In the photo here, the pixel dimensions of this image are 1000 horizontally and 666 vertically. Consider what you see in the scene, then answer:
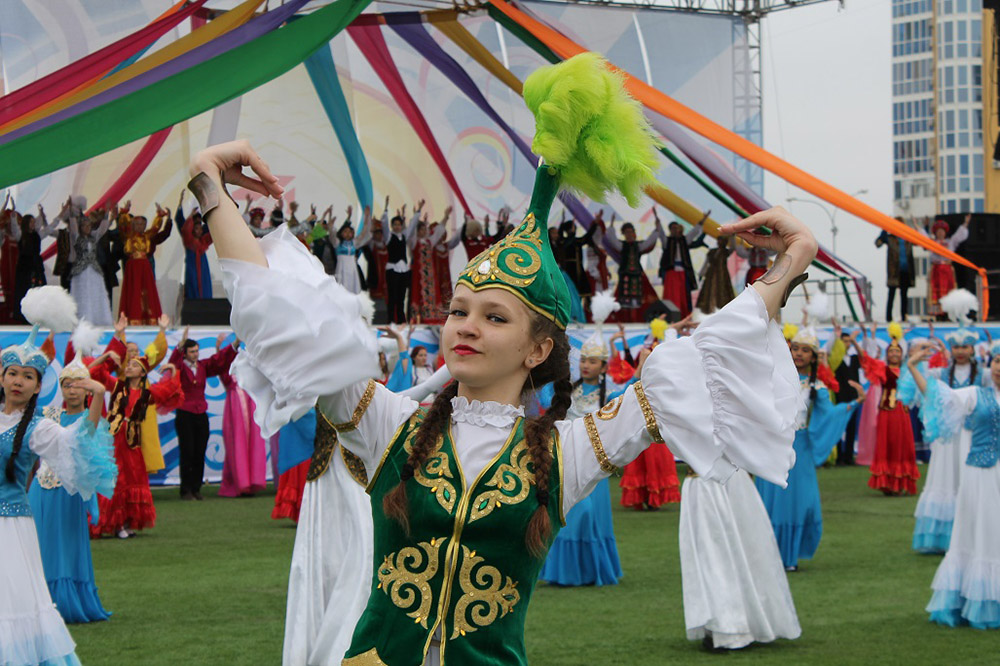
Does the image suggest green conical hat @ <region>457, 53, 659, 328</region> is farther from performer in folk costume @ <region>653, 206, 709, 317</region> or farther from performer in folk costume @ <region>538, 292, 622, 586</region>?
performer in folk costume @ <region>653, 206, 709, 317</region>

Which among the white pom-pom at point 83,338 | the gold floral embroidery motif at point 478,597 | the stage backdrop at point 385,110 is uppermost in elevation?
the stage backdrop at point 385,110

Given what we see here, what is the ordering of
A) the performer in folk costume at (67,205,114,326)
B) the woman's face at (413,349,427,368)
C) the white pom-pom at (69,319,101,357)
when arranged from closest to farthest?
the white pom-pom at (69,319,101,357) → the woman's face at (413,349,427,368) → the performer in folk costume at (67,205,114,326)

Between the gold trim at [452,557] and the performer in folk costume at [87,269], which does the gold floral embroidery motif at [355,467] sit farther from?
the performer in folk costume at [87,269]

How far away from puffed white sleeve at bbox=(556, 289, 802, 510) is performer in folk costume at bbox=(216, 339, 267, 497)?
37.0ft

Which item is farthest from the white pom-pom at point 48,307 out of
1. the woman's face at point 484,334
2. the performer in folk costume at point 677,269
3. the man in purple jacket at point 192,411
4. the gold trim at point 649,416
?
the performer in folk costume at point 677,269

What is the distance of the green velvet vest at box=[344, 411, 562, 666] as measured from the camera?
2.48 metres

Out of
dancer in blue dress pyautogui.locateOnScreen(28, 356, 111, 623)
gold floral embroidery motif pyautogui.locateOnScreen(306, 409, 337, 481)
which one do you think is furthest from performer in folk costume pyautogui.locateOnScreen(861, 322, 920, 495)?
gold floral embroidery motif pyautogui.locateOnScreen(306, 409, 337, 481)

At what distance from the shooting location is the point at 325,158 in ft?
56.9

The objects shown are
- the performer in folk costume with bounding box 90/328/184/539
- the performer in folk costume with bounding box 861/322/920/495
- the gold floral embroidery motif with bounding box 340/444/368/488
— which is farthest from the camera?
the performer in folk costume with bounding box 861/322/920/495

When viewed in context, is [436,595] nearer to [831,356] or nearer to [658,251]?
[831,356]

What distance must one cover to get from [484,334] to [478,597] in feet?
1.73

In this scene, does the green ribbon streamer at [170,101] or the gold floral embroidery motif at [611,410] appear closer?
the gold floral embroidery motif at [611,410]

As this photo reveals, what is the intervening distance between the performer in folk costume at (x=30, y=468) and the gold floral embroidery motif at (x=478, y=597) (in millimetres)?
3396

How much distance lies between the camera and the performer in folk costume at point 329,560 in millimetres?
5379
